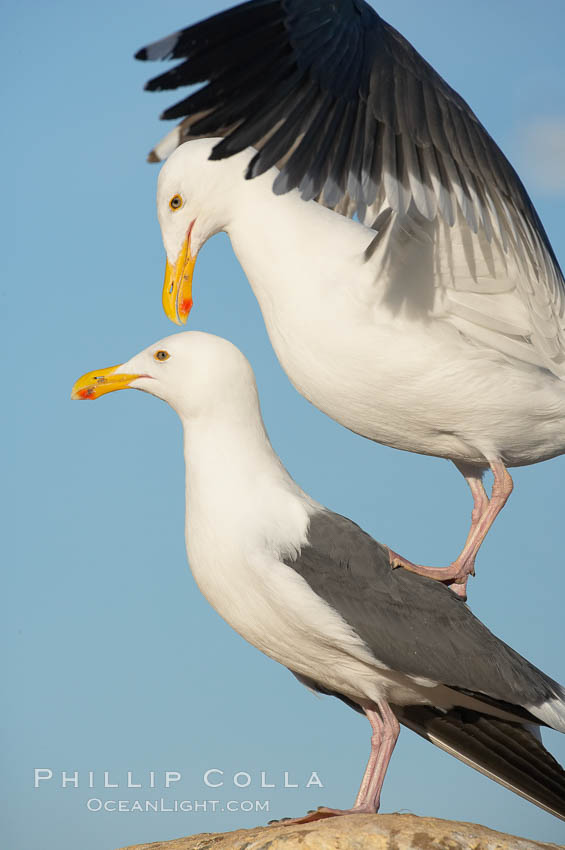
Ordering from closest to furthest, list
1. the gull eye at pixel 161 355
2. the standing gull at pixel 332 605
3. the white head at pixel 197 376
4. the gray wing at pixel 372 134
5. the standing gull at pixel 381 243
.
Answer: the gray wing at pixel 372 134
the standing gull at pixel 381 243
the standing gull at pixel 332 605
the white head at pixel 197 376
the gull eye at pixel 161 355

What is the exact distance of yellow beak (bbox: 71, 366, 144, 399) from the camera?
5851 millimetres

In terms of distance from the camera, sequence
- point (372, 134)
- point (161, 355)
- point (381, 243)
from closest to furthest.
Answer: point (372, 134), point (381, 243), point (161, 355)

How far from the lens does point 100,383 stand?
5887 millimetres

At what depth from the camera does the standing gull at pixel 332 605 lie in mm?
5328

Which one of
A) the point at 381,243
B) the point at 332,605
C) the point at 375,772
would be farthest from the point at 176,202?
the point at 375,772

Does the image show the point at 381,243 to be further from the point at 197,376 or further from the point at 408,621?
the point at 408,621

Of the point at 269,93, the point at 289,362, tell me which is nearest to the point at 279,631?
the point at 289,362

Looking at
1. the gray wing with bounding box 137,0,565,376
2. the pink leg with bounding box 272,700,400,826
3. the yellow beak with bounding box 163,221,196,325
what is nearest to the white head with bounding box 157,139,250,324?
the yellow beak with bounding box 163,221,196,325

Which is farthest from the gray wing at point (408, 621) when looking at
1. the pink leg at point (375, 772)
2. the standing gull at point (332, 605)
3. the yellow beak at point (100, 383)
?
the yellow beak at point (100, 383)

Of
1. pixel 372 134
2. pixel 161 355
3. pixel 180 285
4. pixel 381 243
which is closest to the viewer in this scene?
pixel 372 134

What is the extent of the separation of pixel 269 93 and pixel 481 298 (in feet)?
4.72

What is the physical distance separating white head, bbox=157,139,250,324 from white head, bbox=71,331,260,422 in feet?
0.75

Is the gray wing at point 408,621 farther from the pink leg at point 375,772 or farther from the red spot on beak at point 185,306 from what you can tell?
the red spot on beak at point 185,306

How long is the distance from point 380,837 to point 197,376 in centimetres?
203
